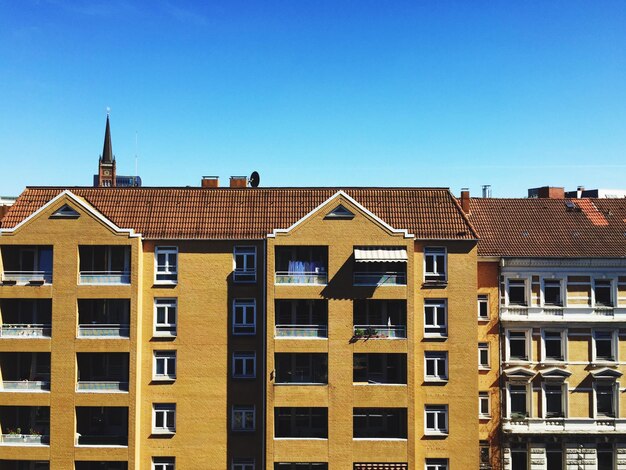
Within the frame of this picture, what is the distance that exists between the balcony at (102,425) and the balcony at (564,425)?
23442 mm

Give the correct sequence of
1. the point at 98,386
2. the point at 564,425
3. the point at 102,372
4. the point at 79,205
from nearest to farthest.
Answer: the point at 98,386 < the point at 79,205 < the point at 102,372 < the point at 564,425

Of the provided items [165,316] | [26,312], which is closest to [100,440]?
[165,316]

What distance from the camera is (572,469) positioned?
4047cm

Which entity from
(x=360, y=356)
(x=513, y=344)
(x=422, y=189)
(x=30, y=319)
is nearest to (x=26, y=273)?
(x=30, y=319)

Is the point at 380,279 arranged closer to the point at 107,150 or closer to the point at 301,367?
the point at 301,367

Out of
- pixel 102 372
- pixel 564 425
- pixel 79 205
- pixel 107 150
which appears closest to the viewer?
pixel 79 205

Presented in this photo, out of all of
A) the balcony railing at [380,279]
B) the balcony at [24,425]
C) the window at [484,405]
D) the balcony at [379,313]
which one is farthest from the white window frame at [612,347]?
A: the balcony at [24,425]

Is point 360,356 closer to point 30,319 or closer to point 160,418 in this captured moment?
point 160,418

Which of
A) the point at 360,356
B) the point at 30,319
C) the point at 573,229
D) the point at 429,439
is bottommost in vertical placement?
the point at 429,439

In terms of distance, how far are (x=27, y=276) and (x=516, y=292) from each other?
30.2 metres

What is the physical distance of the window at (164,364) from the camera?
3706cm

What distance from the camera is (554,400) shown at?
40938 millimetres

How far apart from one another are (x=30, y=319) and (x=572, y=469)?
34.7 m

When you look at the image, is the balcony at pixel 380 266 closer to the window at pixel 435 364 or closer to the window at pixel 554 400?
the window at pixel 435 364
